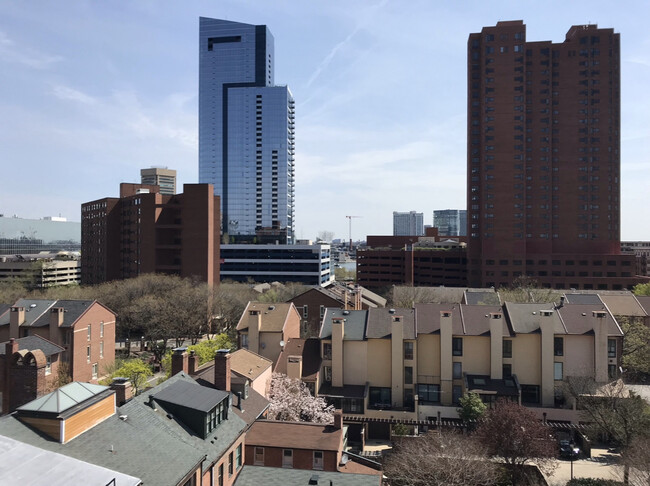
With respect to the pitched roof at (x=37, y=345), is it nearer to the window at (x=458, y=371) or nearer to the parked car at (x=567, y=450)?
the window at (x=458, y=371)

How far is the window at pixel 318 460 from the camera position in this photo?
2705 cm

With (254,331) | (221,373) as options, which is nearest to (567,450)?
(221,373)

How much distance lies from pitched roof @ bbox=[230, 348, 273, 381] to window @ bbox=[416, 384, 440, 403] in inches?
637

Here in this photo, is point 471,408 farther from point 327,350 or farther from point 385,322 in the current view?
point 327,350

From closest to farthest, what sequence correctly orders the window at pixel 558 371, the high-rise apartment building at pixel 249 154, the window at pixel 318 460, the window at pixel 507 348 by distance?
the window at pixel 318 460 < the window at pixel 558 371 < the window at pixel 507 348 < the high-rise apartment building at pixel 249 154

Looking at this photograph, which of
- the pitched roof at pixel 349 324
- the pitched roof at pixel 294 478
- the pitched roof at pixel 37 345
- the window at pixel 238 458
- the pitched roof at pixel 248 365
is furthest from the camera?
the pitched roof at pixel 349 324

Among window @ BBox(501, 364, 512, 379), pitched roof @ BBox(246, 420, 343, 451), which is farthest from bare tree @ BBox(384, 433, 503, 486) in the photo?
window @ BBox(501, 364, 512, 379)

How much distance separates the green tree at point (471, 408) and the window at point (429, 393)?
5.02 meters

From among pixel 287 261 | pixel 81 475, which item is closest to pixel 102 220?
pixel 287 261

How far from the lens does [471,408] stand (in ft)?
133

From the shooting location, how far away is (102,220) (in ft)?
388

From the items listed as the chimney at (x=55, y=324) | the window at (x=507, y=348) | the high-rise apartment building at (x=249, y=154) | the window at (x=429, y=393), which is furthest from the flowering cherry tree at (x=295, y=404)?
the high-rise apartment building at (x=249, y=154)

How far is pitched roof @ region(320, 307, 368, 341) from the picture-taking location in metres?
48.3

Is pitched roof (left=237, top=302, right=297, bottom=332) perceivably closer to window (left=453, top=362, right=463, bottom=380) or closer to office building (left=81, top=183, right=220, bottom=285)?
window (left=453, top=362, right=463, bottom=380)
